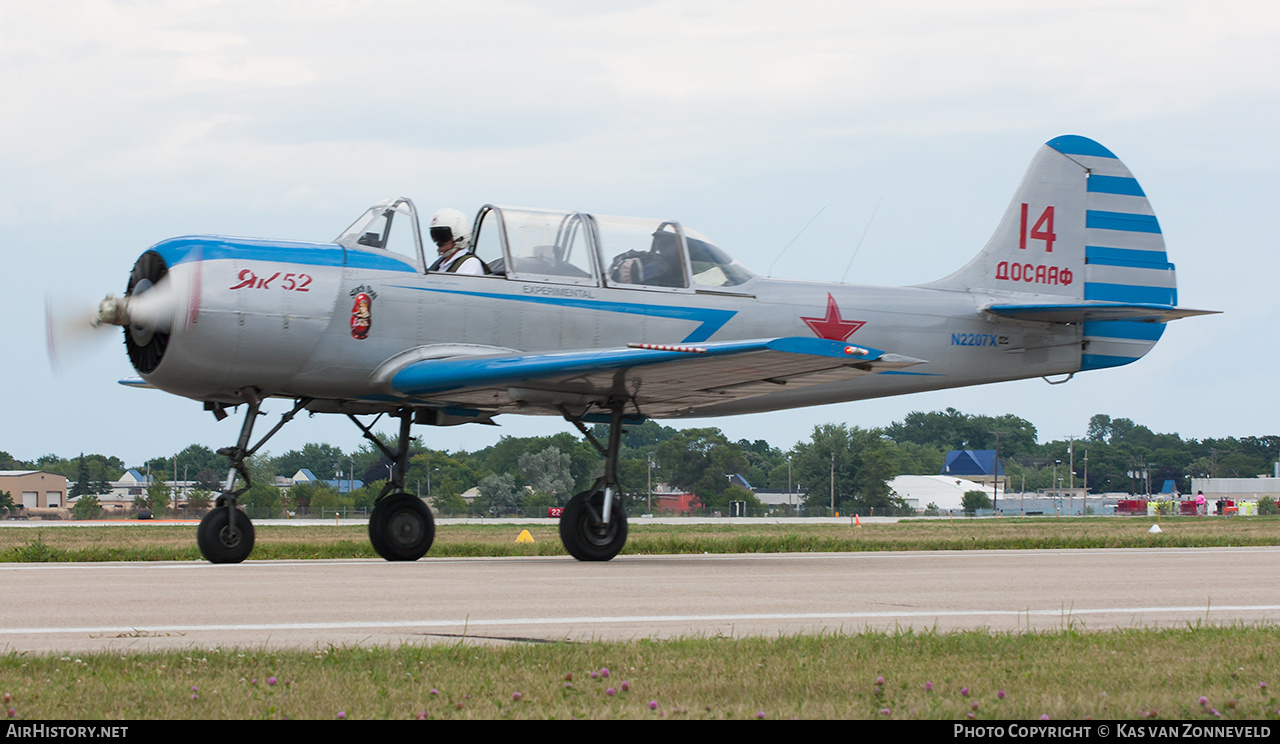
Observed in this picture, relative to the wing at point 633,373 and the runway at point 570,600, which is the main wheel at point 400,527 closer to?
the runway at point 570,600

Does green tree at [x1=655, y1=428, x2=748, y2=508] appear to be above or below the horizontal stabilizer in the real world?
below

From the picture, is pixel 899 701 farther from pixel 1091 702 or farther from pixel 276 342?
pixel 276 342

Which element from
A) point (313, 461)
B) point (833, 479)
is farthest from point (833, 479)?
point (313, 461)

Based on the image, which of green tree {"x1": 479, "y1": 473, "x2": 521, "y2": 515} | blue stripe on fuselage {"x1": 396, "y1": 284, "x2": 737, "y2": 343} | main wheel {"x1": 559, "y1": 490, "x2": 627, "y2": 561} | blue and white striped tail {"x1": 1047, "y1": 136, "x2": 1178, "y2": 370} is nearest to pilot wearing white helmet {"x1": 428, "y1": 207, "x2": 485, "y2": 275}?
blue stripe on fuselage {"x1": 396, "y1": 284, "x2": 737, "y2": 343}

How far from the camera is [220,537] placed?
39.6 ft

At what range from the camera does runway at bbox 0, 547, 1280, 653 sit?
6.82 metres

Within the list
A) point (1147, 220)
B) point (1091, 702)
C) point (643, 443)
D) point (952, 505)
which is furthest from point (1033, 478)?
point (1091, 702)

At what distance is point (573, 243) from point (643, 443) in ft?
359

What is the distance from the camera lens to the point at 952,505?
13312 centimetres

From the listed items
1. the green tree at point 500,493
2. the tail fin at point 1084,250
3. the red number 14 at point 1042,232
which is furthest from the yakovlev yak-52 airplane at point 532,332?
the green tree at point 500,493

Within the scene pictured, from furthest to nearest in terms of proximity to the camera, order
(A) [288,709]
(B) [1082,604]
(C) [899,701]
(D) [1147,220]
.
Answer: (D) [1147,220]
(B) [1082,604]
(C) [899,701]
(A) [288,709]

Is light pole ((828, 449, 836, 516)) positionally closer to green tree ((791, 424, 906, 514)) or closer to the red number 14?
green tree ((791, 424, 906, 514))

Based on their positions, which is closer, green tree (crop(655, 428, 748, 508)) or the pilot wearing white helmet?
the pilot wearing white helmet

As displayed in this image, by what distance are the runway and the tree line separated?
14.2 feet
